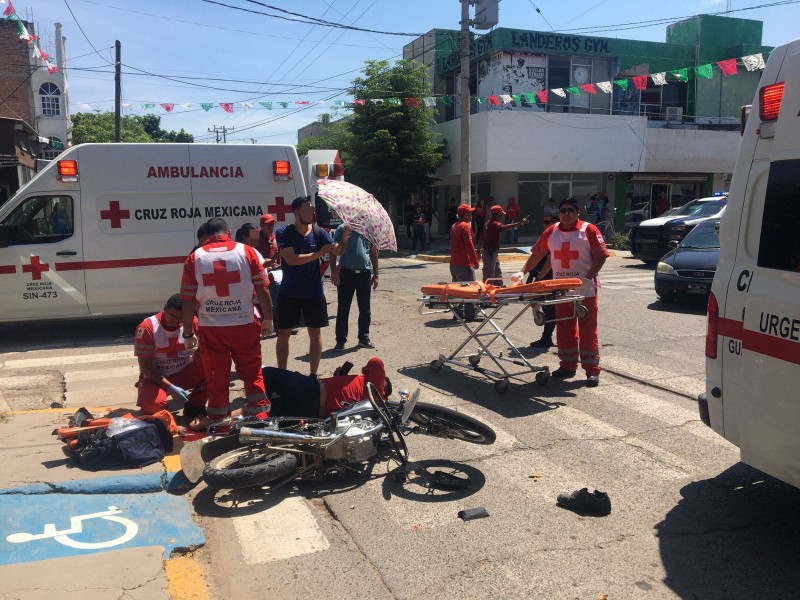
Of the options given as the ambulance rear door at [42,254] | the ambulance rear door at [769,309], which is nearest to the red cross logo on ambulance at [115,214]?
the ambulance rear door at [42,254]

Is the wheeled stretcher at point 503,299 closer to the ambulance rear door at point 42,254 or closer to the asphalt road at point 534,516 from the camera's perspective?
the asphalt road at point 534,516

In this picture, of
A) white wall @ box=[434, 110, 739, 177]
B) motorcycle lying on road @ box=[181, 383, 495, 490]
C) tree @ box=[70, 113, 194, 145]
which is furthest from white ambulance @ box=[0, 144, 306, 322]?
tree @ box=[70, 113, 194, 145]

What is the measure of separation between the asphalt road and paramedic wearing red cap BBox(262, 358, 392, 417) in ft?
1.89

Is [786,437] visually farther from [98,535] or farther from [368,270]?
[368,270]

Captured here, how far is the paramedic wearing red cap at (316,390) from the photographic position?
5293mm

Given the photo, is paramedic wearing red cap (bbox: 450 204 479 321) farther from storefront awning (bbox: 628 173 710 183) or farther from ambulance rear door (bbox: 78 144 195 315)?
storefront awning (bbox: 628 173 710 183)

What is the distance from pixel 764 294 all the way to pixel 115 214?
27.9 ft

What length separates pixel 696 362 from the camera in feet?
26.5

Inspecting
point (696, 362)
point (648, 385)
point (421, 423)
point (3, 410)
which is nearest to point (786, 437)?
point (421, 423)

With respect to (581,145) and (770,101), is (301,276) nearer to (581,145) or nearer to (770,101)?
(770,101)

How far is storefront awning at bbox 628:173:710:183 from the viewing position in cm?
2966

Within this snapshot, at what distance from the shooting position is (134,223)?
32.2ft

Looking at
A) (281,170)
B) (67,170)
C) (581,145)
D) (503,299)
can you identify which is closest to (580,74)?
(581,145)

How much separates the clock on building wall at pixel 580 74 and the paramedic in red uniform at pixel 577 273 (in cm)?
2353
